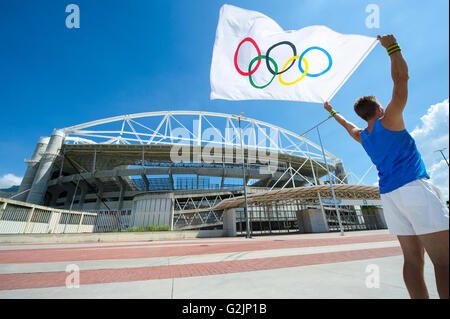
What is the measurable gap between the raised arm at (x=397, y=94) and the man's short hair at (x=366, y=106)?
0.24 metres

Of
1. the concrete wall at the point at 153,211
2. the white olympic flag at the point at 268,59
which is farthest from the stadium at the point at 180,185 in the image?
the white olympic flag at the point at 268,59

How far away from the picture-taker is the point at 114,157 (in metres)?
38.9

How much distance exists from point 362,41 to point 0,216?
20.5 metres

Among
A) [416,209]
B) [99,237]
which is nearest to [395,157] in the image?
Result: [416,209]

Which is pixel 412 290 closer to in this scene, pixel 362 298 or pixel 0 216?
pixel 362 298

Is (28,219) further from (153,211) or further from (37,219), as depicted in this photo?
(153,211)

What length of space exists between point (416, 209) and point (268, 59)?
3507mm

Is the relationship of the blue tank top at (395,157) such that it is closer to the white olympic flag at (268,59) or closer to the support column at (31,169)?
the white olympic flag at (268,59)

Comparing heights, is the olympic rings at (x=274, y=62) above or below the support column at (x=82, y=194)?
below

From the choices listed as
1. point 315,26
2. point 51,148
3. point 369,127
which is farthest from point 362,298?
point 51,148

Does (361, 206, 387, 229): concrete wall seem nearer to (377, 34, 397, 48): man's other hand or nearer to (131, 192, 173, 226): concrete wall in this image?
(131, 192, 173, 226): concrete wall

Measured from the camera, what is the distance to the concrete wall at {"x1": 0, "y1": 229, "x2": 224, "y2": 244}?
12.4m

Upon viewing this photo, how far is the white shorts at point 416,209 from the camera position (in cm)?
124
